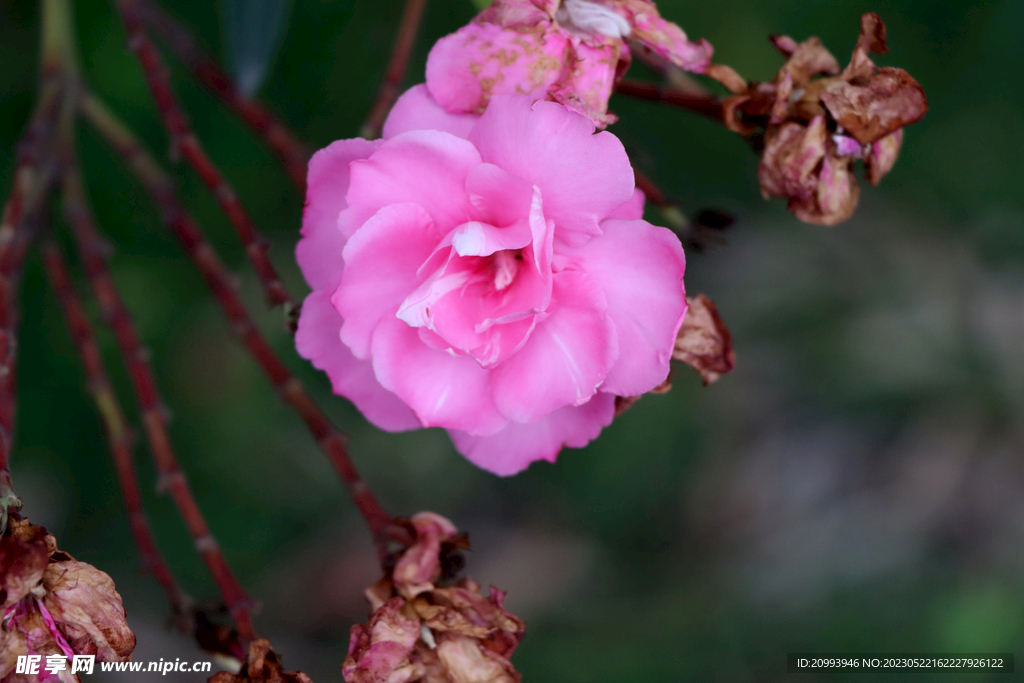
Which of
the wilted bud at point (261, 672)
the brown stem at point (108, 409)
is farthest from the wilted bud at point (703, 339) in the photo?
the brown stem at point (108, 409)

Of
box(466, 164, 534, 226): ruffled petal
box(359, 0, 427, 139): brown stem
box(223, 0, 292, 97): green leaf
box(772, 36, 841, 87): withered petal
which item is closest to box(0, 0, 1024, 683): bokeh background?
box(223, 0, 292, 97): green leaf

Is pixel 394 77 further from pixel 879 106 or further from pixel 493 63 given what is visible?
pixel 879 106

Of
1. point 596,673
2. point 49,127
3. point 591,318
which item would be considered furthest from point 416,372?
point 596,673

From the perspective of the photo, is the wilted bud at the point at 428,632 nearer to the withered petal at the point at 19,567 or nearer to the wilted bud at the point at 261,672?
the wilted bud at the point at 261,672

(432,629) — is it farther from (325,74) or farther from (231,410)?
(325,74)

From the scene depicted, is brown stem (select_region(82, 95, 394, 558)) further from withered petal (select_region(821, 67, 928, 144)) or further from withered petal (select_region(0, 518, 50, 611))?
withered petal (select_region(821, 67, 928, 144))

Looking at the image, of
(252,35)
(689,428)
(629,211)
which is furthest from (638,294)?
(689,428)

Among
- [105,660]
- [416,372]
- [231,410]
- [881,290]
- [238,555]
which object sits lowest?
[238,555]
